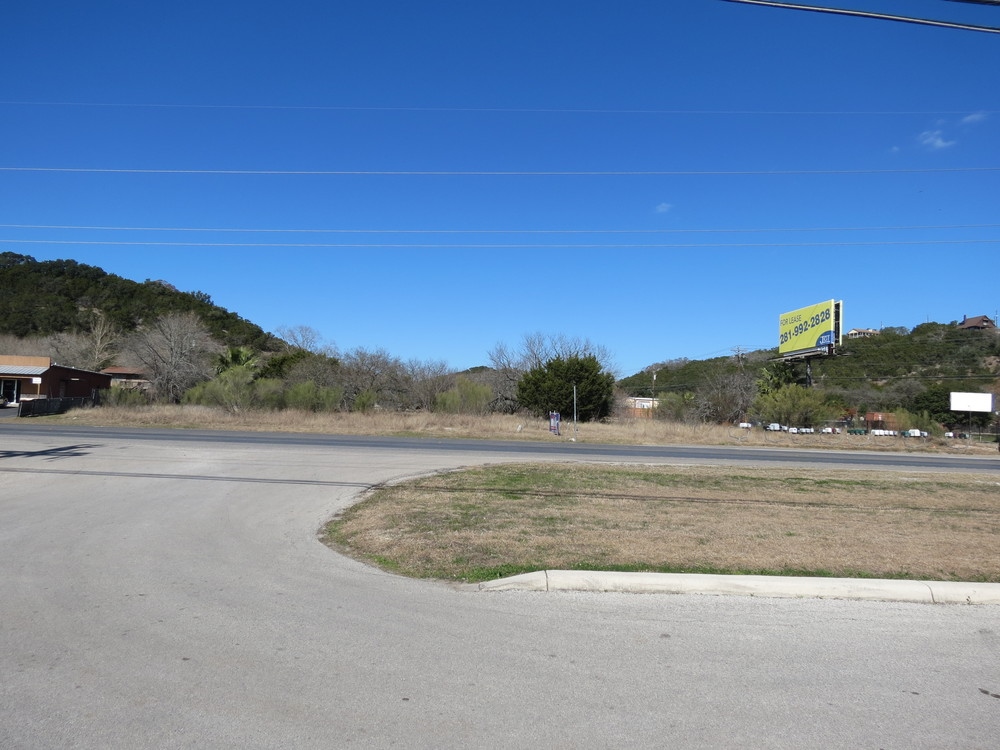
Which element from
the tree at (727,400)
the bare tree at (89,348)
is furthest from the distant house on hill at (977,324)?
the bare tree at (89,348)

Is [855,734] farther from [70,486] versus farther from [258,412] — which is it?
[258,412]

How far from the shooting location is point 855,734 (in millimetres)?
3934

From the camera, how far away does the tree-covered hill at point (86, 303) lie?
84.8 metres

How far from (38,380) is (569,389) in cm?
4102

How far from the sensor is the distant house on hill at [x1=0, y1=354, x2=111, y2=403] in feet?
179

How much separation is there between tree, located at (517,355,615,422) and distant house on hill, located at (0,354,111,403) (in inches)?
1309

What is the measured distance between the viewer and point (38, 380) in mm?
54781

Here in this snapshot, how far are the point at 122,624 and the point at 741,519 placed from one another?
8298mm

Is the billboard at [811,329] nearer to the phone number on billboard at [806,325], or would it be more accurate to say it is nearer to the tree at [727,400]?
the phone number on billboard at [806,325]

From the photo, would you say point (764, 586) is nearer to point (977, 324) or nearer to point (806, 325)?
point (806, 325)

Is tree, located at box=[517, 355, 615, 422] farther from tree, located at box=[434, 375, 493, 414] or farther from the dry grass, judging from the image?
the dry grass

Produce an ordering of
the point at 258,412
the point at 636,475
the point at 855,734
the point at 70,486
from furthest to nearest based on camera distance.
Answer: the point at 258,412 < the point at 636,475 < the point at 70,486 < the point at 855,734

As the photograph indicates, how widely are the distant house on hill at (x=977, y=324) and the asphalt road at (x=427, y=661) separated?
316ft

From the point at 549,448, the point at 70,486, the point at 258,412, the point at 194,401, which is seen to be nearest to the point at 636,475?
the point at 549,448
